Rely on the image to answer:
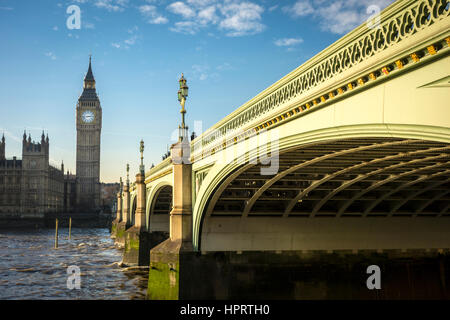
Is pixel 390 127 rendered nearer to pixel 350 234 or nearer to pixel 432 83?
pixel 432 83

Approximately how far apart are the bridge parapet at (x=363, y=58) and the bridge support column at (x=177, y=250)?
23.7 ft

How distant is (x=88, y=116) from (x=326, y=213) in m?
138

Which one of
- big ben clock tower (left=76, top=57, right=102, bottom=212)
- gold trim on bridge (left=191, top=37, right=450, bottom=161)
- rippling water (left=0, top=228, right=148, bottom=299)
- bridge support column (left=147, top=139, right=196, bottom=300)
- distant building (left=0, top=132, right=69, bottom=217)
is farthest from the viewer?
big ben clock tower (left=76, top=57, right=102, bottom=212)

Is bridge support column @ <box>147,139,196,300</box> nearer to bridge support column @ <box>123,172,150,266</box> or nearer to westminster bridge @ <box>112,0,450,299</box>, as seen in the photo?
westminster bridge @ <box>112,0,450,299</box>

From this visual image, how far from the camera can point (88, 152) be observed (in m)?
146

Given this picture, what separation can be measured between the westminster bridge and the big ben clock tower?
414 feet

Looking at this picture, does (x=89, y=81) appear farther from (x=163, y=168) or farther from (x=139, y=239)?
(x=163, y=168)

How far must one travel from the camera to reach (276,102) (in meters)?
11.9

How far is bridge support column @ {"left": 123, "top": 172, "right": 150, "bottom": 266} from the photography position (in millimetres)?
35250

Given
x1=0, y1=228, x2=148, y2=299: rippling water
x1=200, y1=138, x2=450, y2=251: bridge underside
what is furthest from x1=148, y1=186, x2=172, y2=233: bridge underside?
x1=200, y1=138, x2=450, y2=251: bridge underside

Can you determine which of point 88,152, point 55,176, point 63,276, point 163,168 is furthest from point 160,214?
point 88,152

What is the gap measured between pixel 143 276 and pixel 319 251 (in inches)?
571

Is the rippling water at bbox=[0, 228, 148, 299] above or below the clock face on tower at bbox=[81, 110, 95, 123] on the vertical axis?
below

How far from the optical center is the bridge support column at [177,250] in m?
17.9
